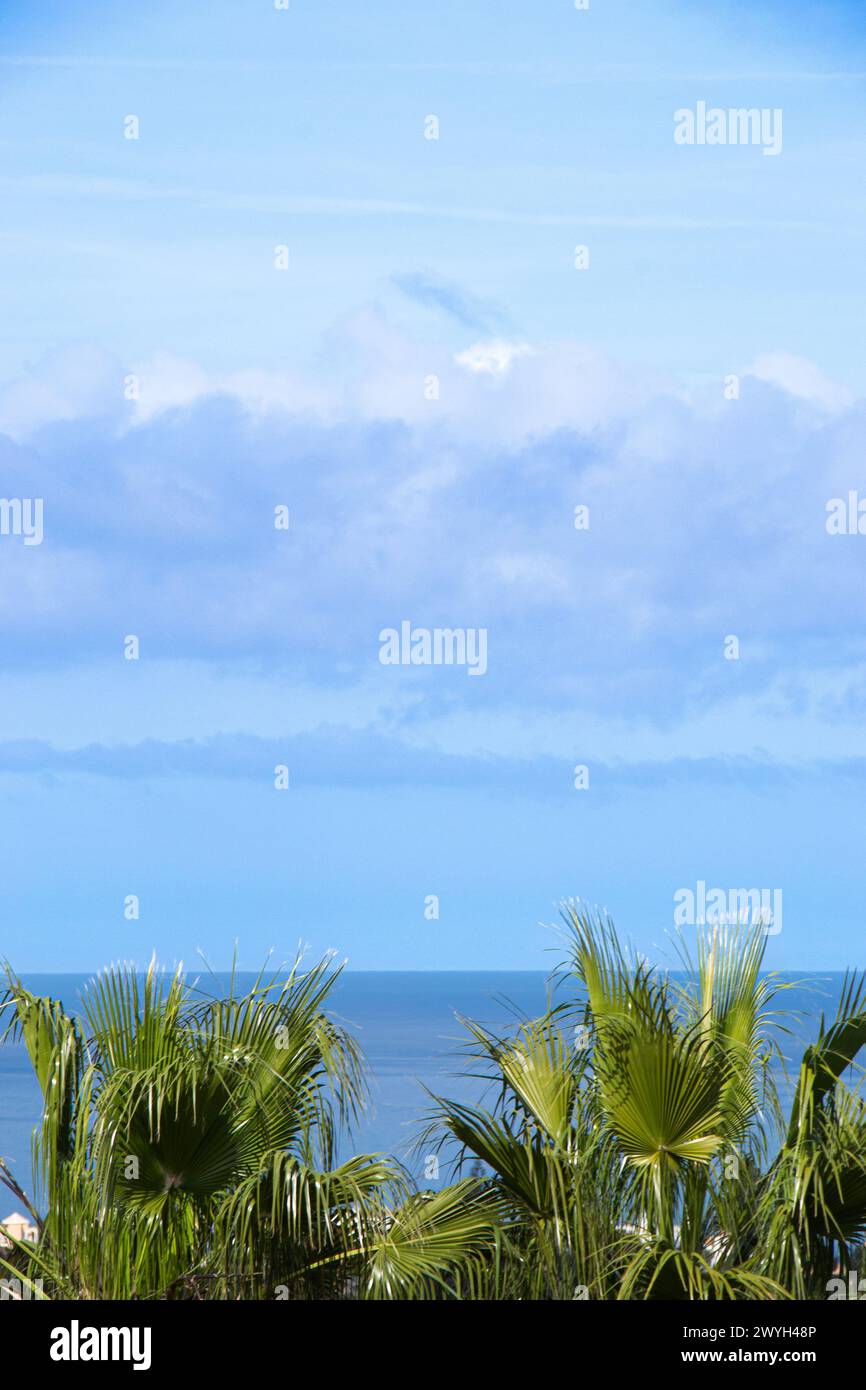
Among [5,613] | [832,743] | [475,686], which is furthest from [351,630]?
[832,743]

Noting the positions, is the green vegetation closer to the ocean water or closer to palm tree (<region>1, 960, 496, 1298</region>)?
palm tree (<region>1, 960, 496, 1298</region>)

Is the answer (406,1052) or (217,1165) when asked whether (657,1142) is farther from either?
(406,1052)

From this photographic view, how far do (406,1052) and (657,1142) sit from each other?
5210cm

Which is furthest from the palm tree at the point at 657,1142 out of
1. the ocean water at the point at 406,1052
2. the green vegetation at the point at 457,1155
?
the ocean water at the point at 406,1052

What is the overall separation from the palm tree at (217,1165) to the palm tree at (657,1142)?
0.71 feet

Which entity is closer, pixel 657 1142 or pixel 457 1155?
pixel 657 1142

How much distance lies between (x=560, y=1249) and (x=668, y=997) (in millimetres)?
884

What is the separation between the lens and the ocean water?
5.37 m

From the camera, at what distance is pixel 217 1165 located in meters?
4.96

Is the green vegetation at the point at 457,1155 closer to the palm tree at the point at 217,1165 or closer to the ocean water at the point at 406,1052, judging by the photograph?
the palm tree at the point at 217,1165

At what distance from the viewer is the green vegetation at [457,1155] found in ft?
16.0

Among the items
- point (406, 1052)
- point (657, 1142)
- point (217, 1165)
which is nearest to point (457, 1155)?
point (657, 1142)

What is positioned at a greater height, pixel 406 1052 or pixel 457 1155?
pixel 406 1052

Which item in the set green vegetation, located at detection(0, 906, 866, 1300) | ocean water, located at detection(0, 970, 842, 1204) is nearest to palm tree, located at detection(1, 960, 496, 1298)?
green vegetation, located at detection(0, 906, 866, 1300)
